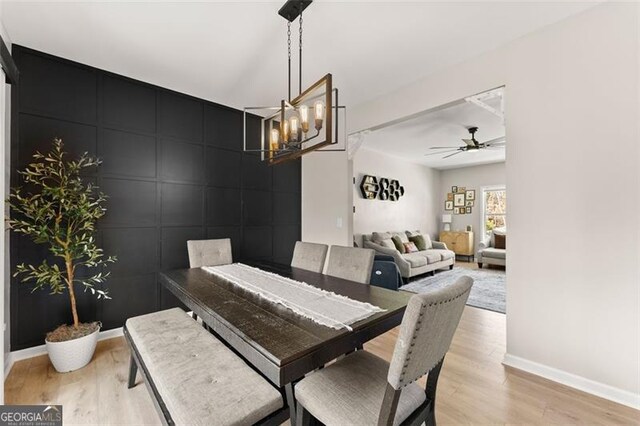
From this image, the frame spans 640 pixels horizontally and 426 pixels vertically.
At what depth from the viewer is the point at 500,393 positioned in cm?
179

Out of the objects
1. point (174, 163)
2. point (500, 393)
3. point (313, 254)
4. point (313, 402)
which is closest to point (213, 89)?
point (174, 163)

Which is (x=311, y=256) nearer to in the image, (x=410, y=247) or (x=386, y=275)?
(x=386, y=275)

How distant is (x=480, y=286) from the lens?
445 centimetres

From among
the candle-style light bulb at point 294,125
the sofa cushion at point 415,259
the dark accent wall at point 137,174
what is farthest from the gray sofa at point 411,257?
the candle-style light bulb at point 294,125

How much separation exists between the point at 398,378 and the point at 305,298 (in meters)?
0.76

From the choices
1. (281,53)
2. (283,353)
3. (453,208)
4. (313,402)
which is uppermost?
(281,53)

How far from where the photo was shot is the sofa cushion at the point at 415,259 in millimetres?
4914

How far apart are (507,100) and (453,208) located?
5.86 metres

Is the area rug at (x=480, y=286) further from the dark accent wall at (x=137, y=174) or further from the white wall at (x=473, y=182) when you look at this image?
the dark accent wall at (x=137, y=174)

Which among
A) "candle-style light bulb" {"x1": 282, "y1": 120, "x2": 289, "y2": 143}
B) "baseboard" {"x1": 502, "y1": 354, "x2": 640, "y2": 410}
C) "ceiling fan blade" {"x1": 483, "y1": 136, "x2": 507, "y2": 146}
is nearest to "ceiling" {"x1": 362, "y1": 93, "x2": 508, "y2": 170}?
"ceiling fan blade" {"x1": 483, "y1": 136, "x2": 507, "y2": 146}

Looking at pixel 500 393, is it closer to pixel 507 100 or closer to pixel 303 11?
pixel 507 100

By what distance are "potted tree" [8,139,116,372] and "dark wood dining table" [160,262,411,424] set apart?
976 mm

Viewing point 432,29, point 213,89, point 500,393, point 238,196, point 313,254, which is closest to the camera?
point 500,393

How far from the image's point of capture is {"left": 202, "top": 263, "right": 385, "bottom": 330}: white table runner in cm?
127
